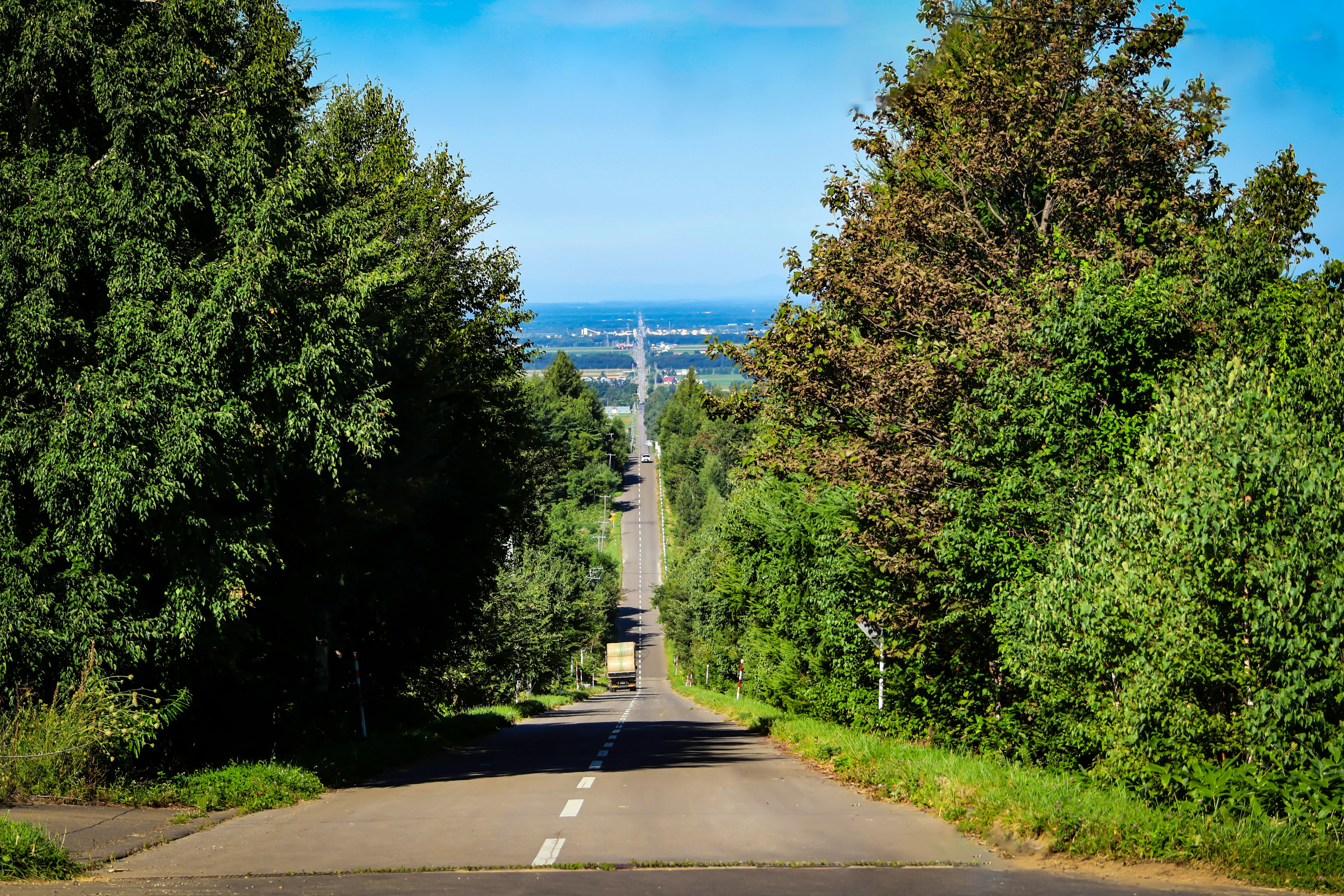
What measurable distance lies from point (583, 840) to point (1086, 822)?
4.04m

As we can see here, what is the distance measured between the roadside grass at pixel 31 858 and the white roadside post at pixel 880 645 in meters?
12.4

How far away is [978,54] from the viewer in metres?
20.9

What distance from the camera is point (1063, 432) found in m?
14.0

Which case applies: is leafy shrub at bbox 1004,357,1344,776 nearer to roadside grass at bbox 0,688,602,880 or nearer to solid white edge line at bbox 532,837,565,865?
solid white edge line at bbox 532,837,565,865

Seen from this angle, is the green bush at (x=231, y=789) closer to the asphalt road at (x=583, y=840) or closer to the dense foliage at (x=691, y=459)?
the asphalt road at (x=583, y=840)

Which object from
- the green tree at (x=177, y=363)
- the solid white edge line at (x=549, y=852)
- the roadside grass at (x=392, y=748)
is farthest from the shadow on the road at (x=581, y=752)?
the solid white edge line at (x=549, y=852)

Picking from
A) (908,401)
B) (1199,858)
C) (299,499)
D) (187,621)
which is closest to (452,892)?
(1199,858)

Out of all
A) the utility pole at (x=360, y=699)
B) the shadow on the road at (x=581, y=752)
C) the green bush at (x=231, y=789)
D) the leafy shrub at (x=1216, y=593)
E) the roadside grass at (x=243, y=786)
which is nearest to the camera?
the roadside grass at (x=243, y=786)

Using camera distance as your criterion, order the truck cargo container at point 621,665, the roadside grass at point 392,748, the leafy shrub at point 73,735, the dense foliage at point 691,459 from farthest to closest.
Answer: the dense foliage at point 691,459, the truck cargo container at point 621,665, the roadside grass at point 392,748, the leafy shrub at point 73,735

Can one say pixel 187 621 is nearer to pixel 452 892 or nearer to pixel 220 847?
pixel 220 847

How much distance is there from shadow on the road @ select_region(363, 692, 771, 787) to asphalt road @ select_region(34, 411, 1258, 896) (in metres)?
0.13

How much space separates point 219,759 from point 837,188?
1546 cm

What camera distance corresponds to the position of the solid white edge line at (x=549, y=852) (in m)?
8.59

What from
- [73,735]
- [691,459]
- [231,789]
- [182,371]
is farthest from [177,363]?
[691,459]
